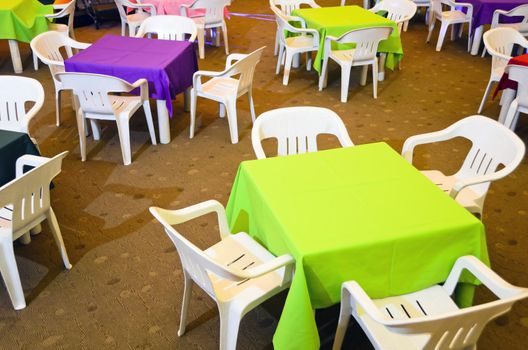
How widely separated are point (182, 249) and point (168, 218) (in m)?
0.19

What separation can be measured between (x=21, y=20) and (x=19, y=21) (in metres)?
0.04

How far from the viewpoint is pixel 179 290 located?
2.64m

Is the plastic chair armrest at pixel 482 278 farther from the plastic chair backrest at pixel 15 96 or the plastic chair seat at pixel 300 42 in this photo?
the plastic chair seat at pixel 300 42

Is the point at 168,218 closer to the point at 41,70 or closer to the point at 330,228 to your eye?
the point at 330,228

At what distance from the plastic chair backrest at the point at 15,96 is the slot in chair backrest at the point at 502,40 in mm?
3444

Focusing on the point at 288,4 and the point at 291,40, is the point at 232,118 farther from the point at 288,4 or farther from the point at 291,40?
the point at 288,4

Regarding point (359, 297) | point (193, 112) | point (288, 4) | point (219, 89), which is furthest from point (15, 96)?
point (288, 4)

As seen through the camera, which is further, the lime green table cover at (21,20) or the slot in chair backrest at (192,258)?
the lime green table cover at (21,20)

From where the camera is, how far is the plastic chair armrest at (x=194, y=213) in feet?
6.67

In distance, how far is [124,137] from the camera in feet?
12.2

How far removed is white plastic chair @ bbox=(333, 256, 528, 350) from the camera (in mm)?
1488

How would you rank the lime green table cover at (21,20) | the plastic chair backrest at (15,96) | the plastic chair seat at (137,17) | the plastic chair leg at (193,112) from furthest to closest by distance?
the plastic chair seat at (137,17) < the lime green table cover at (21,20) < the plastic chair leg at (193,112) < the plastic chair backrest at (15,96)

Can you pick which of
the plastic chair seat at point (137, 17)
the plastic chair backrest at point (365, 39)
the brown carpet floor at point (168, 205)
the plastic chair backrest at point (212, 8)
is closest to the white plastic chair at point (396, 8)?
the brown carpet floor at point (168, 205)

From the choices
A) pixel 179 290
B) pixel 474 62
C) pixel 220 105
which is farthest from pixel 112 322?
pixel 474 62
